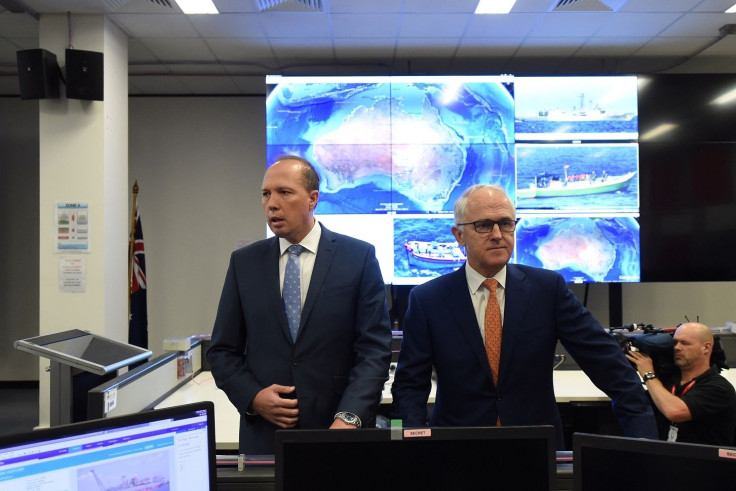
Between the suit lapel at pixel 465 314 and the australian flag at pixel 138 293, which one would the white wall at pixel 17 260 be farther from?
the suit lapel at pixel 465 314

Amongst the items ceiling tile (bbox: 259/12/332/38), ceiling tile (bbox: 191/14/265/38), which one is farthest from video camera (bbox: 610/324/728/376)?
ceiling tile (bbox: 191/14/265/38)

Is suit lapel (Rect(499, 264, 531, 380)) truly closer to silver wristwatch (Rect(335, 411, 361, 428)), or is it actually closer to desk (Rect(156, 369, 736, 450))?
silver wristwatch (Rect(335, 411, 361, 428))

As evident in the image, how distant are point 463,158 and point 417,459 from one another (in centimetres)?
348

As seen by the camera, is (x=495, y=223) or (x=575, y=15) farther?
(x=575, y=15)

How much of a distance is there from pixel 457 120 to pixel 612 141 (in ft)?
3.81

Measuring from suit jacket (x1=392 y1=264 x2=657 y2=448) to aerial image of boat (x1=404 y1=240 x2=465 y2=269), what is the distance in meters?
2.53

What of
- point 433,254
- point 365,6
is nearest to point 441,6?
point 365,6

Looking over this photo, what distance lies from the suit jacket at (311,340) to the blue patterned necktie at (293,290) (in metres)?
0.03

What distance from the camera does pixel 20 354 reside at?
18.0 feet

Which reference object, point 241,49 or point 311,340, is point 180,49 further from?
point 311,340

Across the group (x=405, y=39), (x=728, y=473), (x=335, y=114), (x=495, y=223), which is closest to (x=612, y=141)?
(x=405, y=39)

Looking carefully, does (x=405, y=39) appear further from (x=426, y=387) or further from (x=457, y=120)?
(x=426, y=387)

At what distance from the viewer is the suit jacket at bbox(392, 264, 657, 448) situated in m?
1.46

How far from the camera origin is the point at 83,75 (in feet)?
11.5
